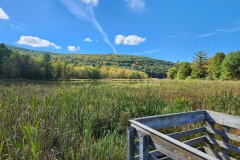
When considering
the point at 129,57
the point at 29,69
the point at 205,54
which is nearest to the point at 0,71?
the point at 29,69

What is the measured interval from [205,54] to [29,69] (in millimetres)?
49482

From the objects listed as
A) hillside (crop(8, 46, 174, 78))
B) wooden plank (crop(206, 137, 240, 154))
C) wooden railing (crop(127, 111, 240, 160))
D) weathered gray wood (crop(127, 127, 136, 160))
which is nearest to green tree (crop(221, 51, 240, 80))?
wooden plank (crop(206, 137, 240, 154))

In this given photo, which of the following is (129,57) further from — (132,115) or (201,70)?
(132,115)

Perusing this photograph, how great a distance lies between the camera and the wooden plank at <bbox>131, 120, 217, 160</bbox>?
1298 mm

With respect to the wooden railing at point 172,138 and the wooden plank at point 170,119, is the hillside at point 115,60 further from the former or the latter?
the wooden plank at point 170,119

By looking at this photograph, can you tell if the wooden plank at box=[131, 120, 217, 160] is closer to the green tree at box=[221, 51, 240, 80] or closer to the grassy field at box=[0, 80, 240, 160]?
the grassy field at box=[0, 80, 240, 160]

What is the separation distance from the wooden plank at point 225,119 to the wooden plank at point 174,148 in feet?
4.70

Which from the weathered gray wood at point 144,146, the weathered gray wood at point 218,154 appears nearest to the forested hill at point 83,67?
the weathered gray wood at point 218,154

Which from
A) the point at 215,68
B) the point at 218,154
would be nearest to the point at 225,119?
the point at 218,154

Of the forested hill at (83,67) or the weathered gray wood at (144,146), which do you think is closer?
the weathered gray wood at (144,146)

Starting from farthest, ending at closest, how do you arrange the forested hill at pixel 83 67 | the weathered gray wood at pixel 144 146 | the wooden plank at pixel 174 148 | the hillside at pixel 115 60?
the hillside at pixel 115 60 → the forested hill at pixel 83 67 → the weathered gray wood at pixel 144 146 → the wooden plank at pixel 174 148

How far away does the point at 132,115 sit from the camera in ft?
15.6

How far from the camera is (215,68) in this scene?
44719 millimetres

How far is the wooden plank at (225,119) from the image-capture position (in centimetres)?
251
